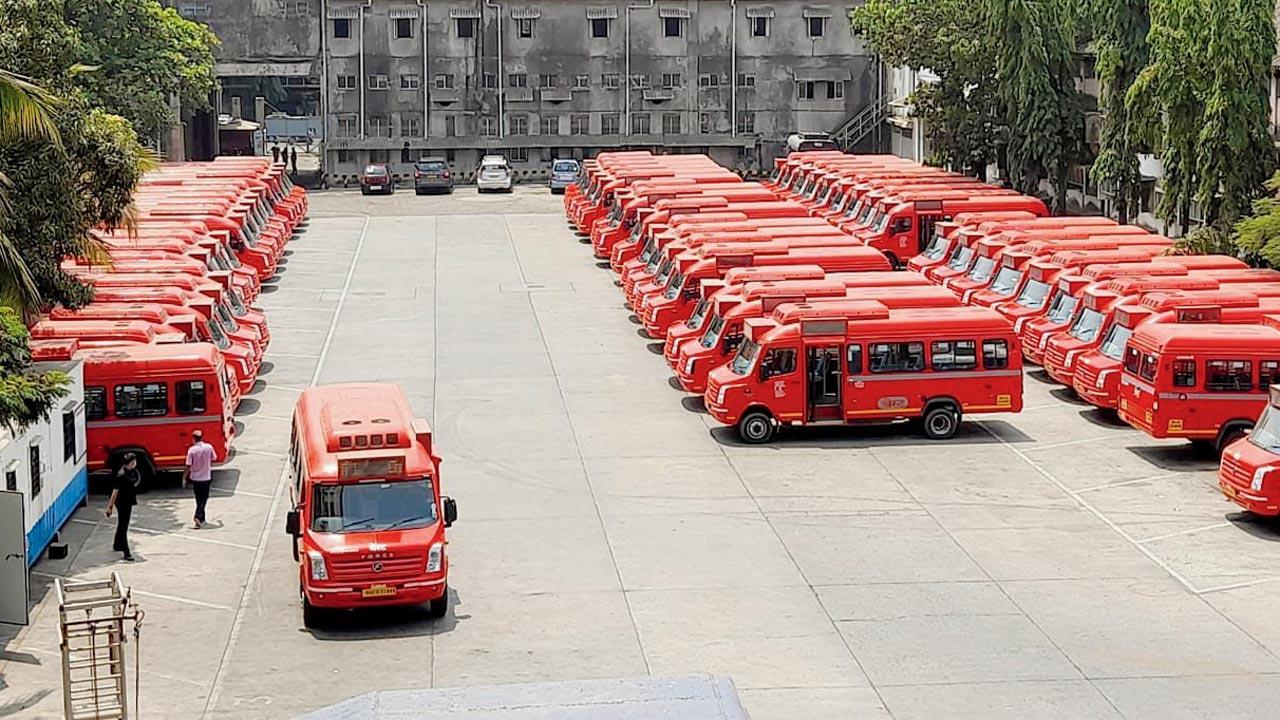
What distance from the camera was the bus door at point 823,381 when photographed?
105 feet

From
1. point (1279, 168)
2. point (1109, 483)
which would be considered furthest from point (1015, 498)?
point (1279, 168)

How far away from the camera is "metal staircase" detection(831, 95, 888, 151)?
85.9m

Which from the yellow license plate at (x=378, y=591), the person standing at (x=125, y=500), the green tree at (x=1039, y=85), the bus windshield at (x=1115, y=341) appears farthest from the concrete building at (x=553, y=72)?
the yellow license plate at (x=378, y=591)

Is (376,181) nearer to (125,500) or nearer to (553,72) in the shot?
(553,72)

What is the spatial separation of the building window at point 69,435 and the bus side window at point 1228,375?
16567 millimetres

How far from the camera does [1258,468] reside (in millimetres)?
25953

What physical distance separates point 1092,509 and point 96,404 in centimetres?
1424

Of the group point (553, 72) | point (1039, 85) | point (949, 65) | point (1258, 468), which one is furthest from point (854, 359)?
point (553, 72)

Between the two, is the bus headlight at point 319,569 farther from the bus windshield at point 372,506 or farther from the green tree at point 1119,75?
the green tree at point 1119,75

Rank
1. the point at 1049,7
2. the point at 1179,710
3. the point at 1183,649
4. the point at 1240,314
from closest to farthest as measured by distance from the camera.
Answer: the point at 1179,710 < the point at 1183,649 < the point at 1240,314 < the point at 1049,7

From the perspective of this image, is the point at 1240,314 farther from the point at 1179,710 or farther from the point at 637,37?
the point at 637,37

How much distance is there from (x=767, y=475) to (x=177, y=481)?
8787mm

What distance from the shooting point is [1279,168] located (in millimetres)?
44688

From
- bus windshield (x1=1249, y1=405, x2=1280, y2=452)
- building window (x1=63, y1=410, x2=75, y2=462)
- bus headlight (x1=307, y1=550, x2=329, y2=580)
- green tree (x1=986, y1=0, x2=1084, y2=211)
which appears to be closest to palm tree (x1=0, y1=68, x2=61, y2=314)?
building window (x1=63, y1=410, x2=75, y2=462)
